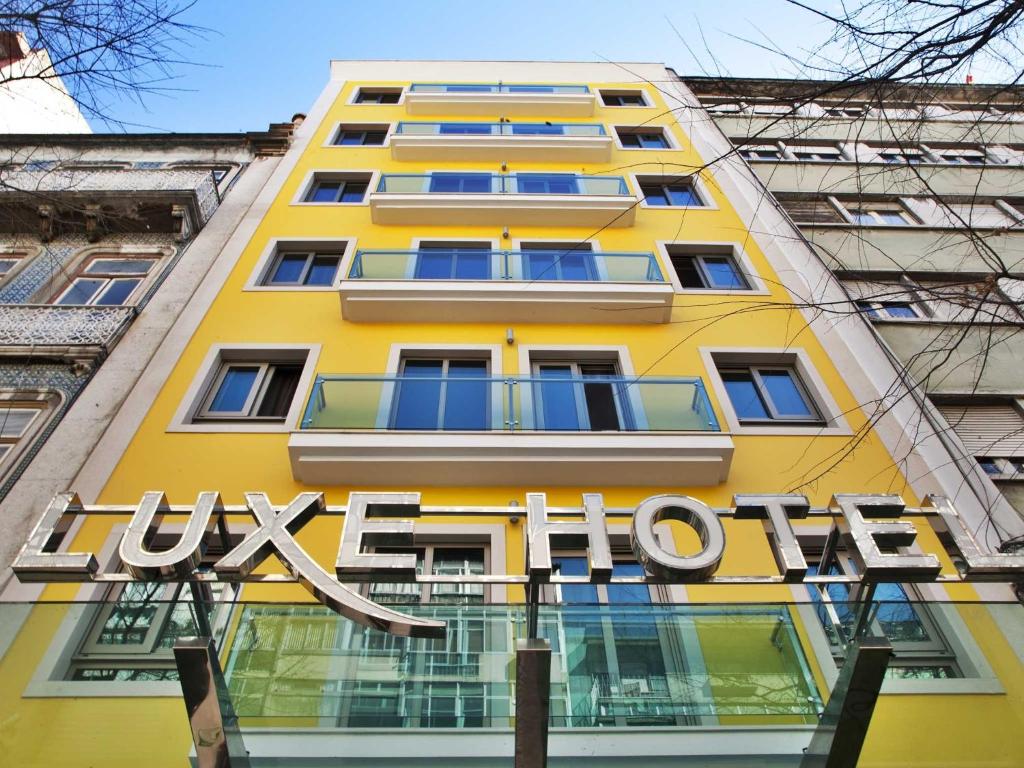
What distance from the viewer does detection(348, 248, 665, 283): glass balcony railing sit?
1208 cm

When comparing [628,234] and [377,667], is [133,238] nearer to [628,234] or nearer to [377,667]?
[628,234]

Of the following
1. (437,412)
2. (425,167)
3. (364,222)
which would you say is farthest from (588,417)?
(425,167)

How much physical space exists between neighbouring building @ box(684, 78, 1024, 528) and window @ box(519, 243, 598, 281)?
11.7 feet

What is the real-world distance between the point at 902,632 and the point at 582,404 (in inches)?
182

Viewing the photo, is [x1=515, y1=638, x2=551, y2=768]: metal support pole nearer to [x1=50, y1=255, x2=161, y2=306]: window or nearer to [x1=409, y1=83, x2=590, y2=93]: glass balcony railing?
[x1=50, y1=255, x2=161, y2=306]: window

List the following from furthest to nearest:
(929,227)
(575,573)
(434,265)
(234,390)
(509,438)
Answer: (929,227)
(434,265)
(234,390)
(509,438)
(575,573)

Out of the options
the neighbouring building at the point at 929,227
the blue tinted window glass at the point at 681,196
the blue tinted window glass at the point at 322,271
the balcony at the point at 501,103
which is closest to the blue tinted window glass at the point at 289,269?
the blue tinted window glass at the point at 322,271

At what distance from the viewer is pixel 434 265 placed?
12.4 metres

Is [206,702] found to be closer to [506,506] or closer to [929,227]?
[506,506]

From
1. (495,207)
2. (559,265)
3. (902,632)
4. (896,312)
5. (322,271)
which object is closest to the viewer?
(902,632)

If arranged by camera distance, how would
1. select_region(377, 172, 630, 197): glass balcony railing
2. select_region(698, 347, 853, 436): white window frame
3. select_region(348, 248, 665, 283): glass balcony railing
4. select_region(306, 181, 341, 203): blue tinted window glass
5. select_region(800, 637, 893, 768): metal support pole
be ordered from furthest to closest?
select_region(306, 181, 341, 203): blue tinted window glass, select_region(377, 172, 630, 197): glass balcony railing, select_region(348, 248, 665, 283): glass balcony railing, select_region(698, 347, 853, 436): white window frame, select_region(800, 637, 893, 768): metal support pole

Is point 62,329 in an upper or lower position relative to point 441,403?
upper

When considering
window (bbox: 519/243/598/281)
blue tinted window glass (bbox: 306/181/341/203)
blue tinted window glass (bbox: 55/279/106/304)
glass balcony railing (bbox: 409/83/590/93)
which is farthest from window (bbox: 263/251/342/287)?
glass balcony railing (bbox: 409/83/590/93)

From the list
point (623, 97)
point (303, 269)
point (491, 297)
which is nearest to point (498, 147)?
point (303, 269)
